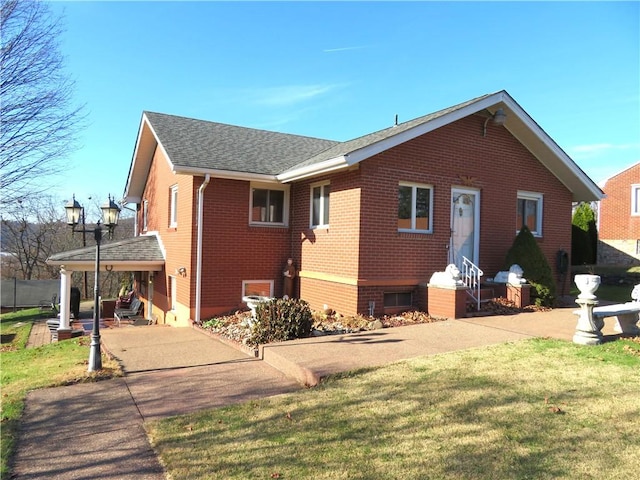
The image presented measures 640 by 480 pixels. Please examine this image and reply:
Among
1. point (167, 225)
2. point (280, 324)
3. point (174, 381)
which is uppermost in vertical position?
point (167, 225)

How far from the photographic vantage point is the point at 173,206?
46.3 feet

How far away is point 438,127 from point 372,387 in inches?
287

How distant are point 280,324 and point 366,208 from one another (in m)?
3.29

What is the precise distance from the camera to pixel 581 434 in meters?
4.05

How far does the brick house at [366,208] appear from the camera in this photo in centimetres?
1020

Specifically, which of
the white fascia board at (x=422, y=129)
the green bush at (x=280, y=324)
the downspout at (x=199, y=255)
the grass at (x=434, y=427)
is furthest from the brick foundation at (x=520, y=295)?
the downspout at (x=199, y=255)

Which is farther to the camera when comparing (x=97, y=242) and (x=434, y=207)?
(x=434, y=207)

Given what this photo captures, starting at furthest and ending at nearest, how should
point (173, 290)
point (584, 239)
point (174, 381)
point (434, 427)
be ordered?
point (584, 239) < point (173, 290) < point (174, 381) < point (434, 427)

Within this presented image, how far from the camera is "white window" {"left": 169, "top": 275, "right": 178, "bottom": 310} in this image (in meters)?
13.1

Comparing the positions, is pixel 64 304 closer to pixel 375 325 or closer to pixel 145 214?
pixel 145 214

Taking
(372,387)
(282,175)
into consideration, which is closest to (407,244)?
(282,175)

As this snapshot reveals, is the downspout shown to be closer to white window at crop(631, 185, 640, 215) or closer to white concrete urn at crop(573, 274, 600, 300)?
white concrete urn at crop(573, 274, 600, 300)

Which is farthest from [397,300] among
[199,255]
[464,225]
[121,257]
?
[121,257]

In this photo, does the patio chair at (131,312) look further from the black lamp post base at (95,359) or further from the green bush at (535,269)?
the green bush at (535,269)
